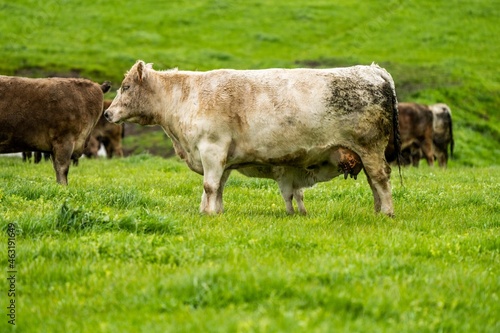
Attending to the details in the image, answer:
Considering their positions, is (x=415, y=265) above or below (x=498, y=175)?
above

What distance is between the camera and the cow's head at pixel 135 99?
531 inches

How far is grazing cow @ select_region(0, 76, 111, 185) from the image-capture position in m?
15.5

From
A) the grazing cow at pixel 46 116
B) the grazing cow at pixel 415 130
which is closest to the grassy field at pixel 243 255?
the grazing cow at pixel 46 116

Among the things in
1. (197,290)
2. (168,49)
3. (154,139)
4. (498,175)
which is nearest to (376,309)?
(197,290)

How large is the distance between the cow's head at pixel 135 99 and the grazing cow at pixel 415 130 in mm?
17520

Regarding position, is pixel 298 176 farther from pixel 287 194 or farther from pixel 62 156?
pixel 62 156

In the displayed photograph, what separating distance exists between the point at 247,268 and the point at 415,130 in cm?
2343

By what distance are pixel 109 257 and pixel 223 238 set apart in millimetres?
1581

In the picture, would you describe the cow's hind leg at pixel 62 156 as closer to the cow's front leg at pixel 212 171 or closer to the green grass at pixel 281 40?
the cow's front leg at pixel 212 171

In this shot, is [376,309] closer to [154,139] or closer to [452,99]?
[154,139]

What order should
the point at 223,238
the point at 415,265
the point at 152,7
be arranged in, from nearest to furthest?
1. the point at 415,265
2. the point at 223,238
3. the point at 152,7

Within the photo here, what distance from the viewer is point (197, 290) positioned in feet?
23.1

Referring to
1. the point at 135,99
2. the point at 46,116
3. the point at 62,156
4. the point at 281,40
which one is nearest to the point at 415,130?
the point at 62,156

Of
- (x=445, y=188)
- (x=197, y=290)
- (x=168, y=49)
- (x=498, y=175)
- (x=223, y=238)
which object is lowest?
(x=168, y=49)
